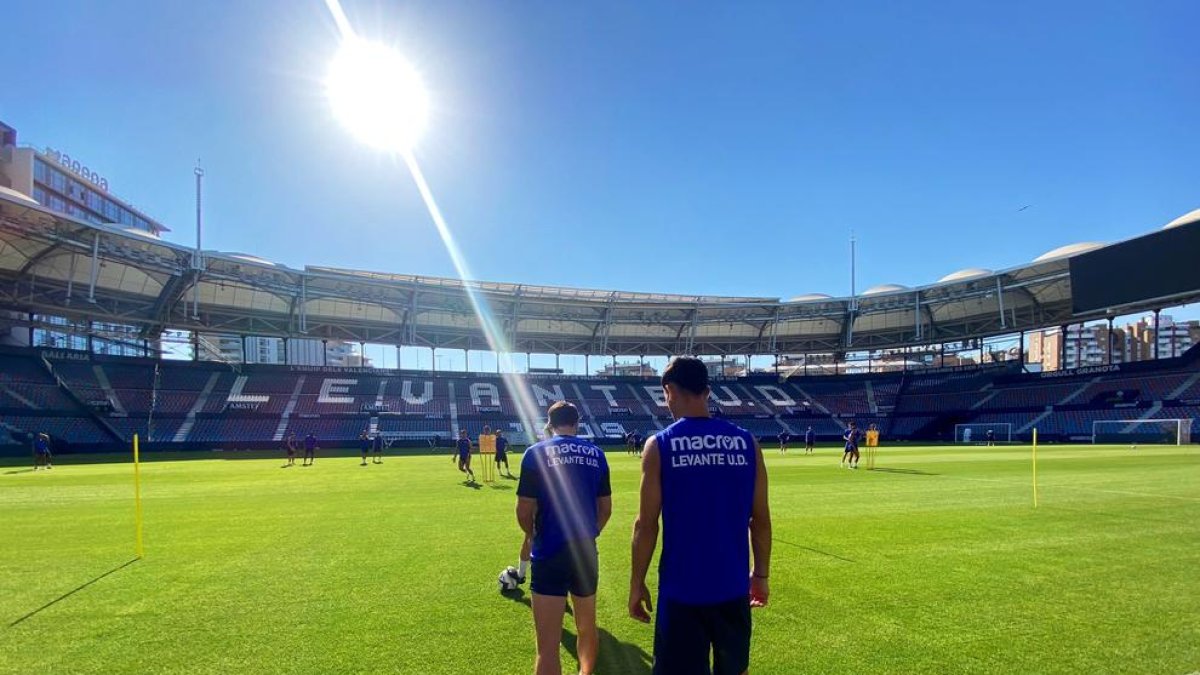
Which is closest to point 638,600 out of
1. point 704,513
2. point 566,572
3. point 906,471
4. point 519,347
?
point 704,513

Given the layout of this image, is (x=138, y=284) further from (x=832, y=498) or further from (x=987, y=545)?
(x=987, y=545)

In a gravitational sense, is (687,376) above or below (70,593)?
above

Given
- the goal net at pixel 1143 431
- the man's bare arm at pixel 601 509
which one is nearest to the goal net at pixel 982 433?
the goal net at pixel 1143 431

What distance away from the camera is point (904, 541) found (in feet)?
28.5

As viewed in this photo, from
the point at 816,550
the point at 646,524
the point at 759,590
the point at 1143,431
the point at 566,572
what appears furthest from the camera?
the point at 1143,431

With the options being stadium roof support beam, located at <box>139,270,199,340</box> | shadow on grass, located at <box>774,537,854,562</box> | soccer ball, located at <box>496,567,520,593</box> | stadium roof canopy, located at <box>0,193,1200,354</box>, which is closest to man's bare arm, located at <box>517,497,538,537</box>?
soccer ball, located at <box>496,567,520,593</box>

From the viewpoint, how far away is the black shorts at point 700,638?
8.34 feet

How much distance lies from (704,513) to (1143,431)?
178 ft

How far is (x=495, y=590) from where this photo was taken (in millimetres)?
6484

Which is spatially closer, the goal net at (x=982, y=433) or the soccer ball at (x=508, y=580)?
the soccer ball at (x=508, y=580)

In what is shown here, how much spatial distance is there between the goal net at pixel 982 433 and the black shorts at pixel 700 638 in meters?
53.6

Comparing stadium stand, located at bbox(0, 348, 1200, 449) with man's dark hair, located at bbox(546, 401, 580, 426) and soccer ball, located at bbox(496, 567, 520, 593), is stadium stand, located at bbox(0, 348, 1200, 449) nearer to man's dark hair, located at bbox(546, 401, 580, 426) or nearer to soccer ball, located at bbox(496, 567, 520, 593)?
soccer ball, located at bbox(496, 567, 520, 593)

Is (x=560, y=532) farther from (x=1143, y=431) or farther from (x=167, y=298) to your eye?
(x=1143, y=431)

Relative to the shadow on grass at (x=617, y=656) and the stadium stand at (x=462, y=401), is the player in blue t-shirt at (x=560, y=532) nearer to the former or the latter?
the shadow on grass at (x=617, y=656)
